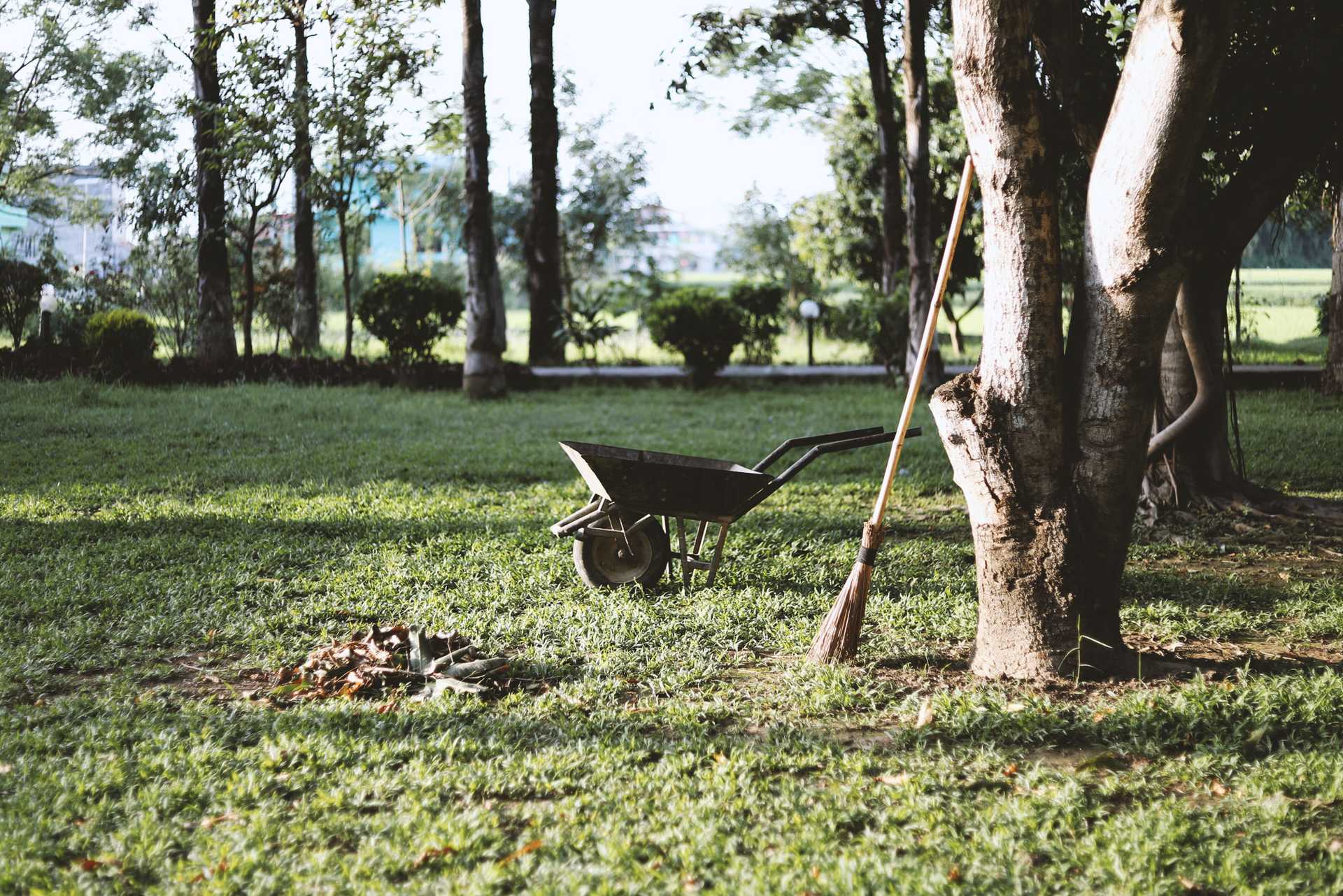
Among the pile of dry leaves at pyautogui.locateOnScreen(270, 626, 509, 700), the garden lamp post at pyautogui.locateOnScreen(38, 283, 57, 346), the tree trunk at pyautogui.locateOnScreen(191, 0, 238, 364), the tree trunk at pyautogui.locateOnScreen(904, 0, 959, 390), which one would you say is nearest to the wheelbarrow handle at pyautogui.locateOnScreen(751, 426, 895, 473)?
the pile of dry leaves at pyautogui.locateOnScreen(270, 626, 509, 700)

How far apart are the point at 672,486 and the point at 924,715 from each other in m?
1.59

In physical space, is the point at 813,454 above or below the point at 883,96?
below

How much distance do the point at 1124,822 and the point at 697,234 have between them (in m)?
55.7

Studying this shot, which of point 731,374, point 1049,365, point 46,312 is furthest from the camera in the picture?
Answer: point 731,374

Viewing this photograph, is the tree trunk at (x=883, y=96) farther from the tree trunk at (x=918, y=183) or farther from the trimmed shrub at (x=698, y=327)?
the trimmed shrub at (x=698, y=327)

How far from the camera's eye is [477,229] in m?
12.5

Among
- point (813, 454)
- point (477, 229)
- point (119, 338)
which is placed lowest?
point (813, 454)

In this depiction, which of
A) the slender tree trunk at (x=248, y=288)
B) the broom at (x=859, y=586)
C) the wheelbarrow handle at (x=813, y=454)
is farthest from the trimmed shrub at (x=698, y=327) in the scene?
the broom at (x=859, y=586)

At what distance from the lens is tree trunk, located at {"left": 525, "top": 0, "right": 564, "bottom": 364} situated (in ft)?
49.3

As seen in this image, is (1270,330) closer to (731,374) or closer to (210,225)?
(731,374)

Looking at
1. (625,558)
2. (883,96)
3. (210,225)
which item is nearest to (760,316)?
(883,96)

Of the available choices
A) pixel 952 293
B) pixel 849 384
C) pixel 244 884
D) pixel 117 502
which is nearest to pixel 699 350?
pixel 849 384

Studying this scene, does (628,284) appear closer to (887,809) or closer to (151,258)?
(151,258)

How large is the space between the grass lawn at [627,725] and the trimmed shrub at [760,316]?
917 centimetres
